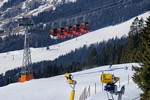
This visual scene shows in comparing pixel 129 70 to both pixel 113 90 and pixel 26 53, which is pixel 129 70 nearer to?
pixel 26 53

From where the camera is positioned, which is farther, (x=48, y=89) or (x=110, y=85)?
(x=48, y=89)

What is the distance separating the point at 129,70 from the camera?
6044 cm

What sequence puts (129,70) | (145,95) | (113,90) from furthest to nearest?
(129,70) → (145,95) → (113,90)

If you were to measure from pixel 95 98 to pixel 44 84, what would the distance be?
72.6 feet

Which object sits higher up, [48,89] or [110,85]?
[110,85]

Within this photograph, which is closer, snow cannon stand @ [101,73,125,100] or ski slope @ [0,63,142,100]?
snow cannon stand @ [101,73,125,100]

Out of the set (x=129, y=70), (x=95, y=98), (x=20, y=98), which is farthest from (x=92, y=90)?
(x=129, y=70)

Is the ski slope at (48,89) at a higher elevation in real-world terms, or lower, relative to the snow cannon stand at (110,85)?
lower

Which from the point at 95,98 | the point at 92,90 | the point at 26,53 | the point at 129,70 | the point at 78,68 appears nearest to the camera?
the point at 95,98

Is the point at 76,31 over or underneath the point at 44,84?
over

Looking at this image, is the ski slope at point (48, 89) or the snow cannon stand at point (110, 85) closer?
the snow cannon stand at point (110, 85)

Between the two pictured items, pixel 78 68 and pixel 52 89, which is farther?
pixel 78 68

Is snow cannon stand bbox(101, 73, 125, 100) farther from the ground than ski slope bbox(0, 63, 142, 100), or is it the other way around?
snow cannon stand bbox(101, 73, 125, 100)

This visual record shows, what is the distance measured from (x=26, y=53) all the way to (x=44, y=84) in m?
16.7
